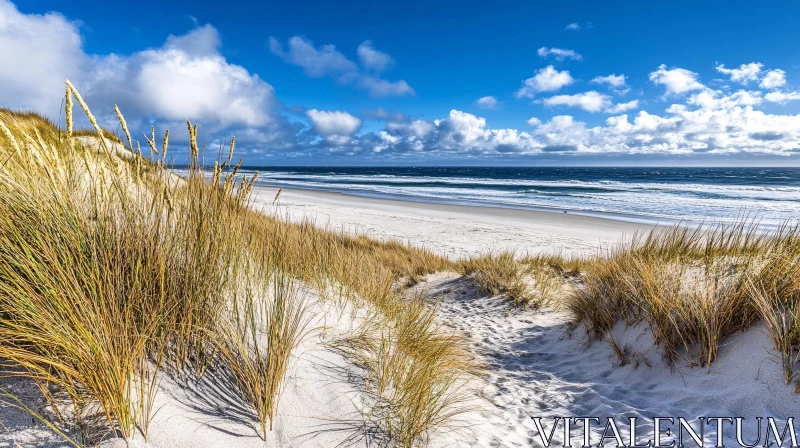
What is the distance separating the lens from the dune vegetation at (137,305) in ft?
6.55

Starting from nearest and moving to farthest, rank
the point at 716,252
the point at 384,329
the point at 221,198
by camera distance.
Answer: the point at 221,198
the point at 384,329
the point at 716,252

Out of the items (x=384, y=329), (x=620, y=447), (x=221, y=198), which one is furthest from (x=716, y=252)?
(x=221, y=198)

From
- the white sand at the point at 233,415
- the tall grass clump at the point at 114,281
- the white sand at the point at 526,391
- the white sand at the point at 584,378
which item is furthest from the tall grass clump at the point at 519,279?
the tall grass clump at the point at 114,281

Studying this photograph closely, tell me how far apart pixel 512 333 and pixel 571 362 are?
3.30ft

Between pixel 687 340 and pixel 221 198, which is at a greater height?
pixel 221 198

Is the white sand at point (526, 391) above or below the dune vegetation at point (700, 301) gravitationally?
below

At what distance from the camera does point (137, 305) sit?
2332mm

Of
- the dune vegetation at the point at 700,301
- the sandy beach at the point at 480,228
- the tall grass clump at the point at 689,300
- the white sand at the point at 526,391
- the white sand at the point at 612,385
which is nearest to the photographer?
the white sand at the point at 526,391

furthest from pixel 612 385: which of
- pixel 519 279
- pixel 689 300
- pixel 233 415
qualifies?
pixel 233 415

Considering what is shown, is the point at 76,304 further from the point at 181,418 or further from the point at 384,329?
the point at 384,329

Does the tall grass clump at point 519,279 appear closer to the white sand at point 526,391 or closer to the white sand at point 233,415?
the white sand at point 526,391

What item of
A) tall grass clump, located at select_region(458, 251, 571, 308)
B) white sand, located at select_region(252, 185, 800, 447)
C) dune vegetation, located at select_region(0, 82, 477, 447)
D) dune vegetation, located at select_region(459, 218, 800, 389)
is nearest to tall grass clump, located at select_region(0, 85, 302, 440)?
dune vegetation, located at select_region(0, 82, 477, 447)

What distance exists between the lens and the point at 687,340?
3465 millimetres

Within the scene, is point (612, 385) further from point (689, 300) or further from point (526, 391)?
point (689, 300)
